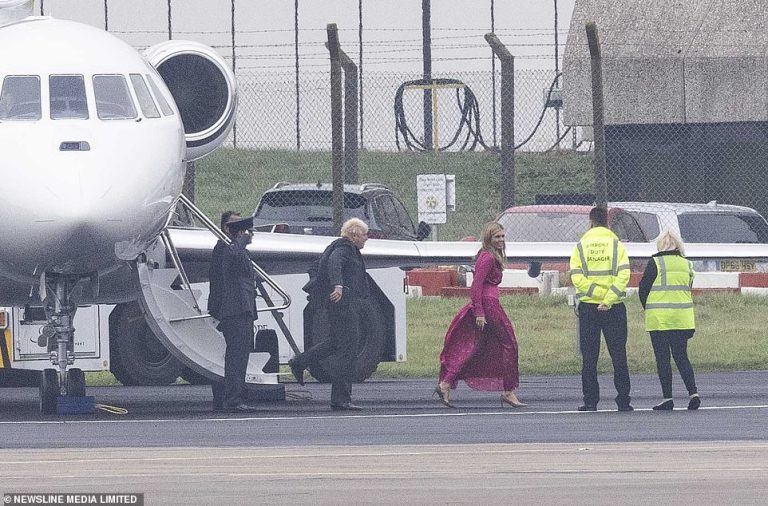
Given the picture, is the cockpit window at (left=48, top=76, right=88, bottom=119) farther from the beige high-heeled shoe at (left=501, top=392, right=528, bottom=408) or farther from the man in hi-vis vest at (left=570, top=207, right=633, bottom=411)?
the man in hi-vis vest at (left=570, top=207, right=633, bottom=411)

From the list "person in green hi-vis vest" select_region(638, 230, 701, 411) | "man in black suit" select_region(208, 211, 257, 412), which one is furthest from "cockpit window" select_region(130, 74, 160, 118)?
"person in green hi-vis vest" select_region(638, 230, 701, 411)

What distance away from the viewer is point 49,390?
1518cm

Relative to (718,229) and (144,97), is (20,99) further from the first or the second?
(718,229)

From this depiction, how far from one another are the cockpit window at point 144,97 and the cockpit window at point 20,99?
79 cm

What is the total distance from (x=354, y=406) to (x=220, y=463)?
5.19 m

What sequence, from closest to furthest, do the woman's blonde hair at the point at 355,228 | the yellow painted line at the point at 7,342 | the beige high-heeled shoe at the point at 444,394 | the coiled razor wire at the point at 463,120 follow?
the beige high-heeled shoe at the point at 444,394
the woman's blonde hair at the point at 355,228
the yellow painted line at the point at 7,342
the coiled razor wire at the point at 463,120

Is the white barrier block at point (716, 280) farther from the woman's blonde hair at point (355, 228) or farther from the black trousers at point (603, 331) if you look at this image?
the woman's blonde hair at point (355, 228)

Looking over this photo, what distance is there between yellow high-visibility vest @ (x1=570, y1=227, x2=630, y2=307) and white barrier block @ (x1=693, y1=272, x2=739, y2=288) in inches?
378

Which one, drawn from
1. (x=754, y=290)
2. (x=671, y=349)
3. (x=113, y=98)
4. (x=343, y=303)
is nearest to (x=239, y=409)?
(x=343, y=303)

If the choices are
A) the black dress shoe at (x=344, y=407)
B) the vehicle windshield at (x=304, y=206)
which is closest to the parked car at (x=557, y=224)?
the vehicle windshield at (x=304, y=206)

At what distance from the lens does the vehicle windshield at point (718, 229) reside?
83.3 feet

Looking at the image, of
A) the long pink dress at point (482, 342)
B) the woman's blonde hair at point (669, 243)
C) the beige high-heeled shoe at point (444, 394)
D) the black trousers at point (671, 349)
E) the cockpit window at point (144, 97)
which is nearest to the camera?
the cockpit window at point (144, 97)

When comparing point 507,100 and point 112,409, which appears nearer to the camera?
point 112,409

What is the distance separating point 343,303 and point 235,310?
3.06 feet
